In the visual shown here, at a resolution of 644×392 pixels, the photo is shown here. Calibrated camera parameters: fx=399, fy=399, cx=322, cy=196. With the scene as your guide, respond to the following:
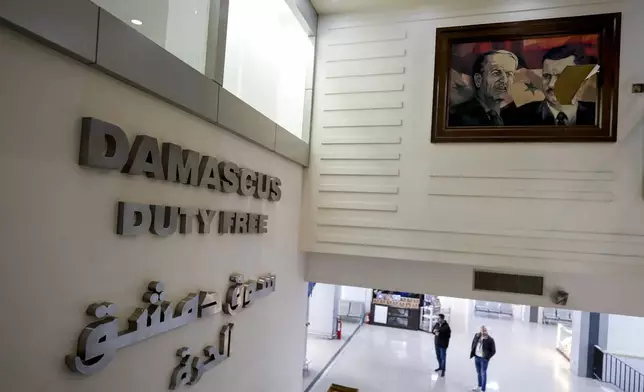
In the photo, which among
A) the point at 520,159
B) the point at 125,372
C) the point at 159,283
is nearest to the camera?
the point at 125,372

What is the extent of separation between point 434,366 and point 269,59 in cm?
802

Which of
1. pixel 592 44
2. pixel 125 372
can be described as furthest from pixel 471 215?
pixel 125 372

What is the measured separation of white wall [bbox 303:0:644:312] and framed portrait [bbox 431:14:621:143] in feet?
0.28

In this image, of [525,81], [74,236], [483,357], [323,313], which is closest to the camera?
[74,236]

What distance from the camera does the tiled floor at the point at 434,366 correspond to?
8023 millimetres

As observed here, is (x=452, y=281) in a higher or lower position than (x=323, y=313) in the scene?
higher

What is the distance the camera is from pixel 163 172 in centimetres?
218

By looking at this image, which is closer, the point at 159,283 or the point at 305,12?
the point at 159,283

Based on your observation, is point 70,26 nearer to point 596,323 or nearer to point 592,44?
point 592,44

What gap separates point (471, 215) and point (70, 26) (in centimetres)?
349

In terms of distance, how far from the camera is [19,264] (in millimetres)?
1479

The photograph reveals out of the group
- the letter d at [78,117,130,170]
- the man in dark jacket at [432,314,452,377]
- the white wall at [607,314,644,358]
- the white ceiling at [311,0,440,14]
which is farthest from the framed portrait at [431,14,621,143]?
the white wall at [607,314,644,358]

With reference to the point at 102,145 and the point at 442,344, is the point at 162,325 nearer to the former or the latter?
the point at 102,145

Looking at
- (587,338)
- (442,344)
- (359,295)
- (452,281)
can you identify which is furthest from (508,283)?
(359,295)
